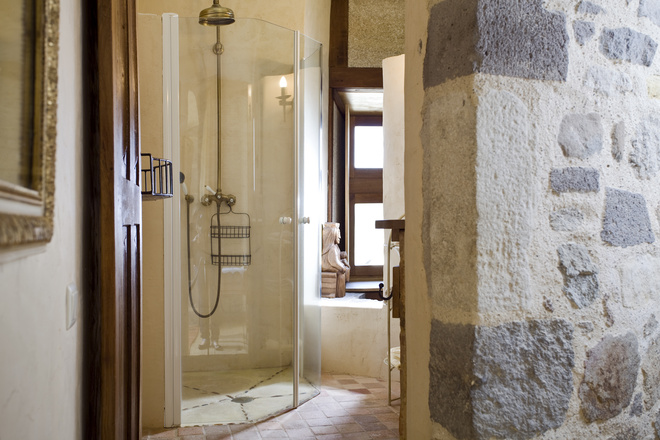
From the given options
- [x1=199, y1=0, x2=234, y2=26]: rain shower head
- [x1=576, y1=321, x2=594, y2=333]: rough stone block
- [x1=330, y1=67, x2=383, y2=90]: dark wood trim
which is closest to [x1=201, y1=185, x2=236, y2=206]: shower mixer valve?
[x1=199, y1=0, x2=234, y2=26]: rain shower head

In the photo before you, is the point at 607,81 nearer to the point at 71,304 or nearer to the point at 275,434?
the point at 71,304

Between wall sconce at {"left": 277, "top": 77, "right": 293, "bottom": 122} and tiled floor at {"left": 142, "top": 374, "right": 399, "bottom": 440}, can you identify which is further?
wall sconce at {"left": 277, "top": 77, "right": 293, "bottom": 122}

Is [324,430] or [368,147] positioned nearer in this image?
[324,430]

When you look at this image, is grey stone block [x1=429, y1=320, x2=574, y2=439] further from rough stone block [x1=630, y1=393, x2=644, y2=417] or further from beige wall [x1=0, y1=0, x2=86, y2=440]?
beige wall [x1=0, y1=0, x2=86, y2=440]

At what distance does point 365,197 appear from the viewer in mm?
5539

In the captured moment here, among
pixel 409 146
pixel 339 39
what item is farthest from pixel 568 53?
pixel 339 39

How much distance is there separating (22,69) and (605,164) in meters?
1.37

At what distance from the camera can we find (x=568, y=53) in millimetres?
1467

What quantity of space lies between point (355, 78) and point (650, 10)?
3459mm

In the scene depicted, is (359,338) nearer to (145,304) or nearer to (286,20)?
(145,304)

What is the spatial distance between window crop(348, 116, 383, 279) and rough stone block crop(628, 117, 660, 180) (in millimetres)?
3881

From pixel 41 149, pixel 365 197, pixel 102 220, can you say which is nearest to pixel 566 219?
pixel 102 220

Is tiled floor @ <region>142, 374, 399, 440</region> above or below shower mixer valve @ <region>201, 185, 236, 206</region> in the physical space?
below

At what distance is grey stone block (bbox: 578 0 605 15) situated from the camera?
1476 mm
